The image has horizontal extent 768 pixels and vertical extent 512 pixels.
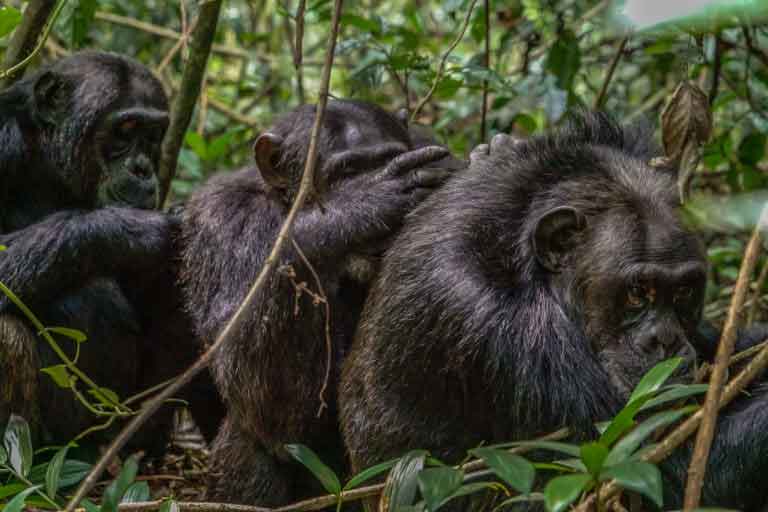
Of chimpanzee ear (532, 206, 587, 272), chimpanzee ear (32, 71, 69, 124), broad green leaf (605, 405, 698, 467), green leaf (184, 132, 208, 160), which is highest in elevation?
chimpanzee ear (32, 71, 69, 124)

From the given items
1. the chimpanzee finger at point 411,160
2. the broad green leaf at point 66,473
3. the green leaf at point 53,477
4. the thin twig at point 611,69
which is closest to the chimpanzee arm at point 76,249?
the broad green leaf at point 66,473

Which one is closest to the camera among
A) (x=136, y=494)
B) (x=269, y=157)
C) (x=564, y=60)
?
(x=136, y=494)

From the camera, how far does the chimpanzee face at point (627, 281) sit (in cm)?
402

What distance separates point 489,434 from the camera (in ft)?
14.0

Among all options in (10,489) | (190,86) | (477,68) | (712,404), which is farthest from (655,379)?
(190,86)

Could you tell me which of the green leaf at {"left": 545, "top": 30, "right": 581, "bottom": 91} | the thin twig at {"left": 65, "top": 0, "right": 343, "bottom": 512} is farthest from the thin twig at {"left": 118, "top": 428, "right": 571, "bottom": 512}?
the green leaf at {"left": 545, "top": 30, "right": 581, "bottom": 91}

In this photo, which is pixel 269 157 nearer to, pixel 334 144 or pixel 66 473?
pixel 334 144

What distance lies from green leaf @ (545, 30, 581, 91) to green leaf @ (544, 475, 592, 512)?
4411mm

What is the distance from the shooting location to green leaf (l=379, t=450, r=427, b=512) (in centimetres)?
344

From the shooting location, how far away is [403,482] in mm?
3449

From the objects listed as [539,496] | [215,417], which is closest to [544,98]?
[215,417]

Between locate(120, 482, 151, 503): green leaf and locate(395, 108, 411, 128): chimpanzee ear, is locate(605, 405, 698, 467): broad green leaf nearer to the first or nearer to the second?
locate(120, 482, 151, 503): green leaf

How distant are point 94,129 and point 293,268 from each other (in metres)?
2.25

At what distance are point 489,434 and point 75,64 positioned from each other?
3522mm
